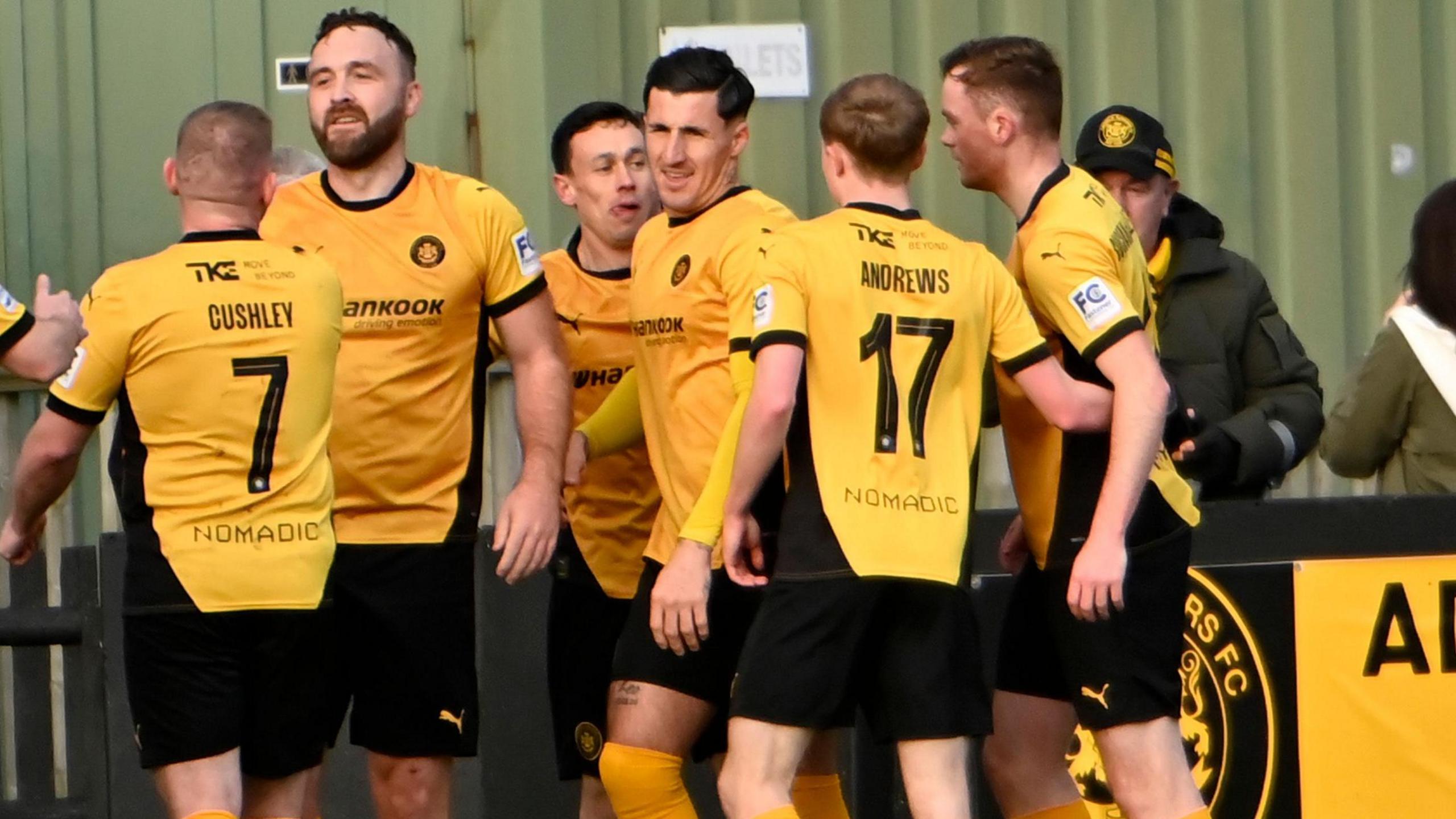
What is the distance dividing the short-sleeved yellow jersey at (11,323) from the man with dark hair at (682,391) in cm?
156

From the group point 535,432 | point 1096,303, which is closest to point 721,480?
point 535,432

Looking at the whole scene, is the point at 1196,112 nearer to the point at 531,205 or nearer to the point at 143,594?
the point at 531,205

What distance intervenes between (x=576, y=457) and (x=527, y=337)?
349mm

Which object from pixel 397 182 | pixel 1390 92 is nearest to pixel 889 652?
pixel 397 182

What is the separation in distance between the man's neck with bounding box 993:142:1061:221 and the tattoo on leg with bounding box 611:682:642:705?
1544mm

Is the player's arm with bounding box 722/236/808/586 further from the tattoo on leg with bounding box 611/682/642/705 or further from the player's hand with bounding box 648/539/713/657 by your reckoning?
the tattoo on leg with bounding box 611/682/642/705

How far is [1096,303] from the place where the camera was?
16.5ft

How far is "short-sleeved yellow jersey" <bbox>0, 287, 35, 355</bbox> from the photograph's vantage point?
189 inches

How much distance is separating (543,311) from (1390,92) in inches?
208

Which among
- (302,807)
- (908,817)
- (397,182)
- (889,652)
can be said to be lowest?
(908,817)

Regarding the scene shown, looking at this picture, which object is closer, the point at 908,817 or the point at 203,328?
the point at 203,328

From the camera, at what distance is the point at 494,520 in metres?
7.48

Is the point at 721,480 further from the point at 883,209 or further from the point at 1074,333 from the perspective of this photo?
the point at 1074,333

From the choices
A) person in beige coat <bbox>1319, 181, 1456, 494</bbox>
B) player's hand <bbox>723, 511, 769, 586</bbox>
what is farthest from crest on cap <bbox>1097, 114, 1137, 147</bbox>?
player's hand <bbox>723, 511, 769, 586</bbox>
